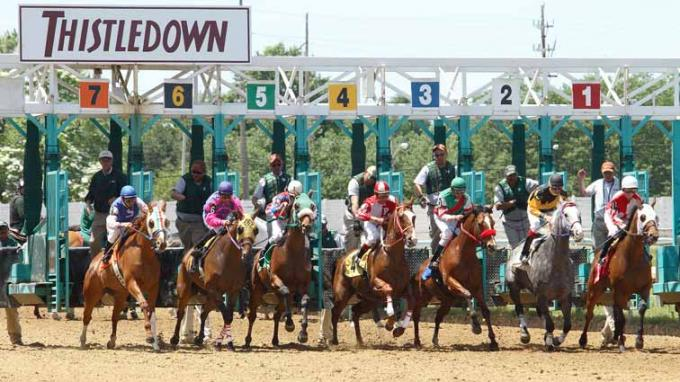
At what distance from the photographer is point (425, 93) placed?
952 inches

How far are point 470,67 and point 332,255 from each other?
13.9 ft

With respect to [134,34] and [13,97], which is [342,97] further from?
[13,97]

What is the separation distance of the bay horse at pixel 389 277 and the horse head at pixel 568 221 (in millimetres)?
1732

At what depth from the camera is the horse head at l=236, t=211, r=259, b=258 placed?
19.7m

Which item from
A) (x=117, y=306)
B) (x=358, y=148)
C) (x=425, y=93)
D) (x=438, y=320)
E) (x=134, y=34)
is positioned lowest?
(x=438, y=320)

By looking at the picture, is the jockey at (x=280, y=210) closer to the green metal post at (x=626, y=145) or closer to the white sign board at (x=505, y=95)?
the white sign board at (x=505, y=95)

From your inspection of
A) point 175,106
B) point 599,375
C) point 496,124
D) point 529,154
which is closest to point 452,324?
point 496,124

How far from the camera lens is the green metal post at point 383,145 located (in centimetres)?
2436

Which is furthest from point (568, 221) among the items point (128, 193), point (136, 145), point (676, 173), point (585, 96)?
point (136, 145)

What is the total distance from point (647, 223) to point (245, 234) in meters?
4.76

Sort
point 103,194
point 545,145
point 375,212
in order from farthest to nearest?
point 545,145, point 103,194, point 375,212

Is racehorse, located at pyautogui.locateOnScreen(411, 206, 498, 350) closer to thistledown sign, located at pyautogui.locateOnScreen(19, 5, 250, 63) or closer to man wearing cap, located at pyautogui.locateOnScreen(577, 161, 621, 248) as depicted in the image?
man wearing cap, located at pyautogui.locateOnScreen(577, 161, 621, 248)

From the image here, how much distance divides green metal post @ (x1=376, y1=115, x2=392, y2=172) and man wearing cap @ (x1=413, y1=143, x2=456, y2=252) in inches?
98.7

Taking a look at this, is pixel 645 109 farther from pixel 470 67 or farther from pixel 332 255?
pixel 332 255
